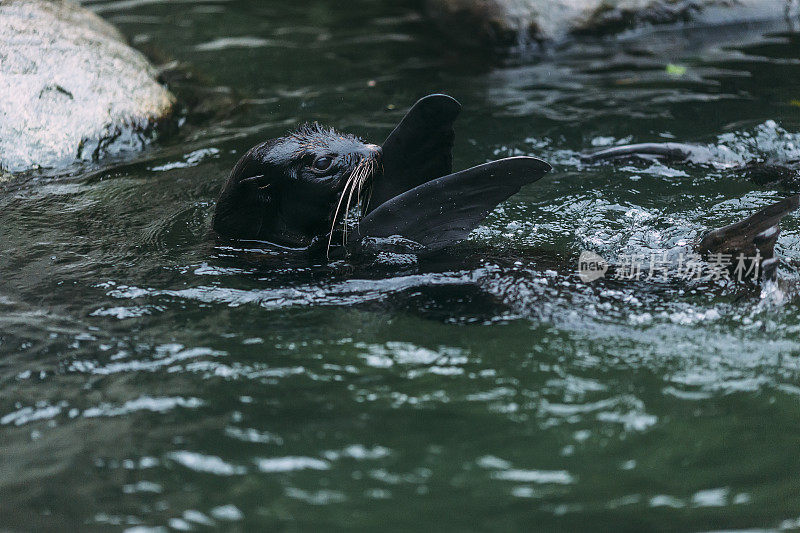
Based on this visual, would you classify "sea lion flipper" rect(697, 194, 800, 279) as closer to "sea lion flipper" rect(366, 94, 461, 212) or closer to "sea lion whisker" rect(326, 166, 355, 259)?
"sea lion flipper" rect(366, 94, 461, 212)

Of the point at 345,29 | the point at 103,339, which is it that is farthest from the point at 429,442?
the point at 345,29

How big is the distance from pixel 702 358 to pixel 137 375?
241 cm

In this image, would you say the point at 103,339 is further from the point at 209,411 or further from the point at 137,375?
the point at 209,411

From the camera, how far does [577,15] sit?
8227 mm

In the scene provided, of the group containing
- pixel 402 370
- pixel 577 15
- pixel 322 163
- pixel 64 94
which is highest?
pixel 577 15

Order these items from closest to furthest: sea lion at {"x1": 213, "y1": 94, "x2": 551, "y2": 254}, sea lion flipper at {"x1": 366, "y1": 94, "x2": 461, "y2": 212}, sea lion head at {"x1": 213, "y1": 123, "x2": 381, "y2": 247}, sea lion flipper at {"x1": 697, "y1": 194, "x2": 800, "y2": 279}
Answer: sea lion flipper at {"x1": 697, "y1": 194, "x2": 800, "y2": 279}, sea lion at {"x1": 213, "y1": 94, "x2": 551, "y2": 254}, sea lion head at {"x1": 213, "y1": 123, "x2": 381, "y2": 247}, sea lion flipper at {"x1": 366, "y1": 94, "x2": 461, "y2": 212}

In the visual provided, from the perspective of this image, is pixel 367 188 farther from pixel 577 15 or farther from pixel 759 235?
pixel 577 15

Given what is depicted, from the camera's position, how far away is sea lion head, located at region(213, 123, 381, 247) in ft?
13.7

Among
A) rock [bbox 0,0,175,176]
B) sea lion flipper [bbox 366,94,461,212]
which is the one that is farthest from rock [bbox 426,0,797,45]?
sea lion flipper [bbox 366,94,461,212]

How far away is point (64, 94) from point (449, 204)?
379cm

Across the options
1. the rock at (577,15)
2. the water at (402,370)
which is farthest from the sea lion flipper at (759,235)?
the rock at (577,15)

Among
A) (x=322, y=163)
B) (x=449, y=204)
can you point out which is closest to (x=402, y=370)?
(x=449, y=204)

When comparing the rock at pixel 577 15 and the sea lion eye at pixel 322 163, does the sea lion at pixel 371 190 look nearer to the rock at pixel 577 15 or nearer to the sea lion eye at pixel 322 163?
the sea lion eye at pixel 322 163

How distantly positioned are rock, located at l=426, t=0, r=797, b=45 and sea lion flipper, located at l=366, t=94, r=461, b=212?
4.19 meters
